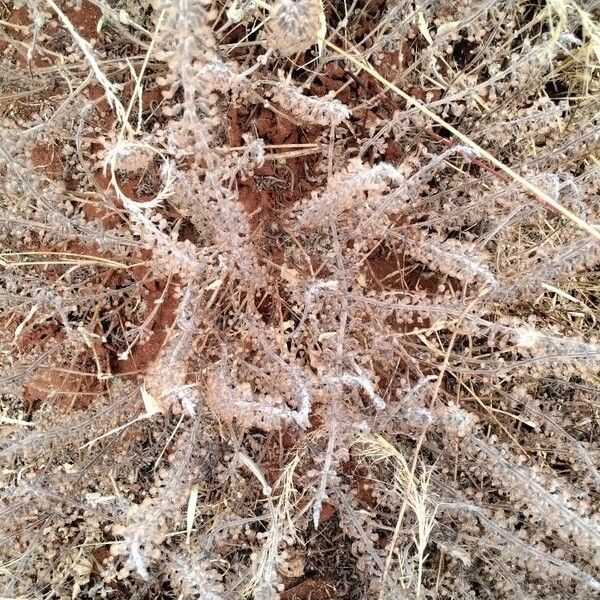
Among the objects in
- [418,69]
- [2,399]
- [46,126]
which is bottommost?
[2,399]

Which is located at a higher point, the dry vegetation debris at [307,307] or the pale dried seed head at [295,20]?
the pale dried seed head at [295,20]

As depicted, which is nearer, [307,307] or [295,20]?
[295,20]

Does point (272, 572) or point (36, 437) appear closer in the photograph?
point (272, 572)

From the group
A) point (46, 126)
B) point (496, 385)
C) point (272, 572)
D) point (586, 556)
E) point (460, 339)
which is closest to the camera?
point (272, 572)

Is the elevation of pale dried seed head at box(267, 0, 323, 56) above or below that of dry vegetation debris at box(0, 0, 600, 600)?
above

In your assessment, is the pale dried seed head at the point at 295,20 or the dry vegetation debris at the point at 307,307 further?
the dry vegetation debris at the point at 307,307

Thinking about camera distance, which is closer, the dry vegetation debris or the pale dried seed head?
the pale dried seed head

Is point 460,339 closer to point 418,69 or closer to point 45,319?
point 418,69

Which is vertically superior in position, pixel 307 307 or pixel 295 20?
pixel 295 20

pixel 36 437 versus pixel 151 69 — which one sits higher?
pixel 151 69

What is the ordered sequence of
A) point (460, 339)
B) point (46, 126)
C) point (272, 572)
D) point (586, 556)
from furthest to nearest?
point (460, 339) → point (586, 556) → point (46, 126) → point (272, 572)

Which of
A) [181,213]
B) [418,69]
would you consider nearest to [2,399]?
[181,213]
